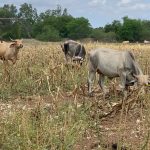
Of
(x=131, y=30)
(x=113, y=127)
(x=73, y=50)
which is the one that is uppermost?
(x=73, y=50)

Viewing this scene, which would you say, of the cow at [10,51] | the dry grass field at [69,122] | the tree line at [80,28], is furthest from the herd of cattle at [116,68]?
the tree line at [80,28]

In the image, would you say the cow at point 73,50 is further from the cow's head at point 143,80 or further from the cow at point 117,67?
the cow's head at point 143,80

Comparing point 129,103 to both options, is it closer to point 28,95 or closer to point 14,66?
point 28,95

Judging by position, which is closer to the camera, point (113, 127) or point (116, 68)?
point (113, 127)

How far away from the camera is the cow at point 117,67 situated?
11234 mm

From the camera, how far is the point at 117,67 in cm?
1170

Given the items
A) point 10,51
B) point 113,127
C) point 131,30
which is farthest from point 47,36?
point 113,127

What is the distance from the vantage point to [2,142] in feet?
22.8

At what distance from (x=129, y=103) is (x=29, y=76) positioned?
17.8 feet

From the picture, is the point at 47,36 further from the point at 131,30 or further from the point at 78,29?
the point at 131,30

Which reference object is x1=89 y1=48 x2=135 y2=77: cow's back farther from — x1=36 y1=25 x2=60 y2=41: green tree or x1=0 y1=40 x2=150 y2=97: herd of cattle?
x1=36 y1=25 x2=60 y2=41: green tree

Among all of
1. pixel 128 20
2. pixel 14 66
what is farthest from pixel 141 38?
pixel 14 66

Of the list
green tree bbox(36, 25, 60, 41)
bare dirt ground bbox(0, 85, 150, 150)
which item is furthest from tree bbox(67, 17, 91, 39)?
bare dirt ground bbox(0, 85, 150, 150)

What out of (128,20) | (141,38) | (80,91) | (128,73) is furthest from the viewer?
(128,20)
